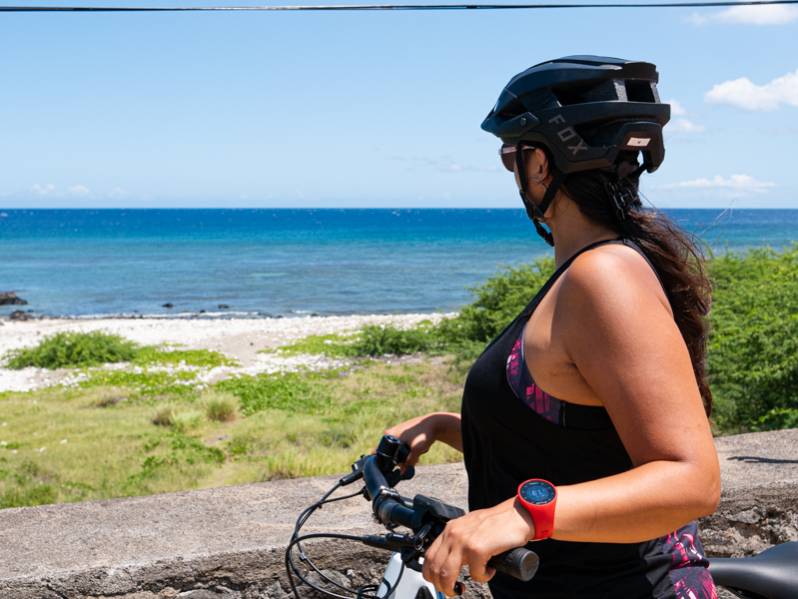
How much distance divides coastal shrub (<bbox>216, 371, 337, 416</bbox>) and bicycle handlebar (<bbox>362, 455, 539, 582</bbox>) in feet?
41.0

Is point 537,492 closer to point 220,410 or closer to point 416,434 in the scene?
point 416,434

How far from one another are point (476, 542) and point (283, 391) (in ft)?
48.7

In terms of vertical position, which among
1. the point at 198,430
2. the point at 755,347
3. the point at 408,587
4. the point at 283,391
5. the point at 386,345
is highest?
the point at 408,587

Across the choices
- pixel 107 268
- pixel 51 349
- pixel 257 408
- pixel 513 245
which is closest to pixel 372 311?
pixel 51 349

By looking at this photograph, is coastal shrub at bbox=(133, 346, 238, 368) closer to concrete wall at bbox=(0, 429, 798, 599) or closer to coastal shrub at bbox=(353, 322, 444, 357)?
coastal shrub at bbox=(353, 322, 444, 357)

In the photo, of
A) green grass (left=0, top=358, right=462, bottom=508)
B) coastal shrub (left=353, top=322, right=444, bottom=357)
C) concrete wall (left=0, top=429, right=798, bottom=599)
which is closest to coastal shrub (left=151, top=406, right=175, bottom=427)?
green grass (left=0, top=358, right=462, bottom=508)

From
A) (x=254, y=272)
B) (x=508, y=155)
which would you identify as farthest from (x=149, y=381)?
(x=254, y=272)

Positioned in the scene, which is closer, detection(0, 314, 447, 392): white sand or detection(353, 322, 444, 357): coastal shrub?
detection(0, 314, 447, 392): white sand

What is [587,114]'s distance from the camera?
177 cm

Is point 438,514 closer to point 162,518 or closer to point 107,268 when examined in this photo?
point 162,518

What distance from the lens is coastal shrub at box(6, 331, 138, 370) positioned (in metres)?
20.8

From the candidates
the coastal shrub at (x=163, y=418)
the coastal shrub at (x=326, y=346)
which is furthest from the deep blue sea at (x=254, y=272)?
the coastal shrub at (x=163, y=418)

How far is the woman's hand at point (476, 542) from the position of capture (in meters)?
1.42

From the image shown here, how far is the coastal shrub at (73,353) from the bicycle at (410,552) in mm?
19848
